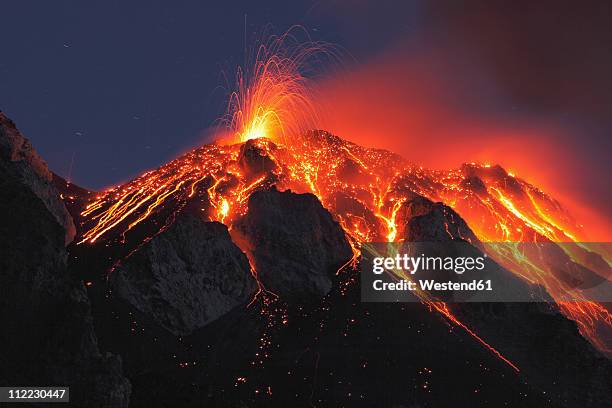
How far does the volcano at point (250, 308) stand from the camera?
30781mm

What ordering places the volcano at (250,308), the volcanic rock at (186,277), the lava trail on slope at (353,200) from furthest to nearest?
the lava trail on slope at (353,200), the volcanic rock at (186,277), the volcano at (250,308)

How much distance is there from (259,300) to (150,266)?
11052 mm

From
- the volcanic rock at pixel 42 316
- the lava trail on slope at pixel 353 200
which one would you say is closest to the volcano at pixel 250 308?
the volcanic rock at pixel 42 316

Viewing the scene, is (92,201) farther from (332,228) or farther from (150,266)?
(332,228)

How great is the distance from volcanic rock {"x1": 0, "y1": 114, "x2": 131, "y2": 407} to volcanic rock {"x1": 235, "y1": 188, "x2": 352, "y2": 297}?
906 inches

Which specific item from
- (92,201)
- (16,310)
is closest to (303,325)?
(16,310)

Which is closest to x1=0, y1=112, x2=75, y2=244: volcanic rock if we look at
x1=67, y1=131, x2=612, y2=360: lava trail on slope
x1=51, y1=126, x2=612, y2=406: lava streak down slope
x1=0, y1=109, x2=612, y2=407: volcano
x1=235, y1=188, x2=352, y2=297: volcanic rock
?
x1=0, y1=109, x2=612, y2=407: volcano

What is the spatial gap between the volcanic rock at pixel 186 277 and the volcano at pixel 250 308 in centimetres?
13

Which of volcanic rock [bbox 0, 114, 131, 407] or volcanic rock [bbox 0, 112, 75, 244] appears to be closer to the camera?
volcanic rock [bbox 0, 114, 131, 407]

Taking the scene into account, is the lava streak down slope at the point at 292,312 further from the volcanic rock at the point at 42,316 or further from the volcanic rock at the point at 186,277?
the volcanic rock at the point at 42,316

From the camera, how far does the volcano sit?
101 ft

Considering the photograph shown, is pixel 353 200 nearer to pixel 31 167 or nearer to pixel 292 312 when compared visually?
pixel 292 312

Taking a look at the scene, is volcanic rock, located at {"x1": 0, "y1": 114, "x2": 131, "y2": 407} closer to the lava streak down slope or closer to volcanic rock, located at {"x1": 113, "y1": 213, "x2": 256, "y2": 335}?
the lava streak down slope

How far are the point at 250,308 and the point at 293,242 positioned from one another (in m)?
11.7
